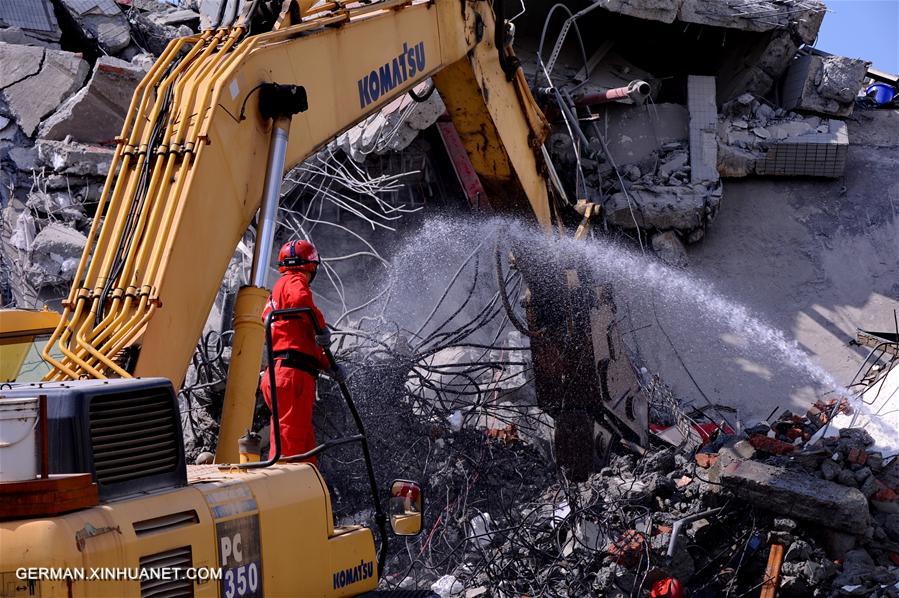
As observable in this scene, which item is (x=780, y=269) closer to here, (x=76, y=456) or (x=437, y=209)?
(x=437, y=209)

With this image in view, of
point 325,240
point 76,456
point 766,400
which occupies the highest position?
point 76,456

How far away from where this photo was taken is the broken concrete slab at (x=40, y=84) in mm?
11375

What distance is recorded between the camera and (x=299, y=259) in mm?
6289

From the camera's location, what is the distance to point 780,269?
13.4 meters

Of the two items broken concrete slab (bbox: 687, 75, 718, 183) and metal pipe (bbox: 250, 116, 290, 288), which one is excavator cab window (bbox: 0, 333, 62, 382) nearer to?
metal pipe (bbox: 250, 116, 290, 288)

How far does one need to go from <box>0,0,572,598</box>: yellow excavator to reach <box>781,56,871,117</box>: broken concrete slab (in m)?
9.85

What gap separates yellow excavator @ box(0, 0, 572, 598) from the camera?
303 centimetres

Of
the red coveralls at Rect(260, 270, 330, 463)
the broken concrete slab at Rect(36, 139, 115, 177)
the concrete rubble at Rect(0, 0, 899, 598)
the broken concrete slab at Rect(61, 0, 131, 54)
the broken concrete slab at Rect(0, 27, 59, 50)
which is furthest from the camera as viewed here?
the broken concrete slab at Rect(61, 0, 131, 54)

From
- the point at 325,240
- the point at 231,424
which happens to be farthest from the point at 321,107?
the point at 325,240

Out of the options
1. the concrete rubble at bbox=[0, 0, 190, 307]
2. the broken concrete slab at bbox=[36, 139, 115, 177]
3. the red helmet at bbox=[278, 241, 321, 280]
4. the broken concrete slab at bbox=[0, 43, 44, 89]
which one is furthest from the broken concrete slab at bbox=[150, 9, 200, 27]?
the red helmet at bbox=[278, 241, 321, 280]

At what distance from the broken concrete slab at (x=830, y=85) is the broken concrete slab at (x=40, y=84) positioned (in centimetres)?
946

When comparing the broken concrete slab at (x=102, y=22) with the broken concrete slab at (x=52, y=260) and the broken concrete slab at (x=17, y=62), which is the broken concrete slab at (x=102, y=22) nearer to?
the broken concrete slab at (x=17, y=62)

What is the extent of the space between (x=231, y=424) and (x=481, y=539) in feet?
12.0

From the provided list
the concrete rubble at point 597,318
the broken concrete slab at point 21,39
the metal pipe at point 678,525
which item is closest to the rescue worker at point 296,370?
the concrete rubble at point 597,318
